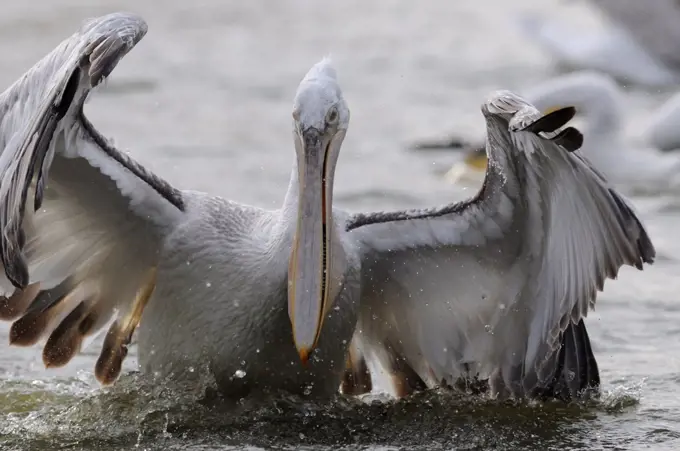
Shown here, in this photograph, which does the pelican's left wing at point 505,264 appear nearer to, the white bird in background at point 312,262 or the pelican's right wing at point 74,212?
the white bird in background at point 312,262

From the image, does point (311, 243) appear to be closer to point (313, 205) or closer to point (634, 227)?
point (313, 205)

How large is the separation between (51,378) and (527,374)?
2347mm

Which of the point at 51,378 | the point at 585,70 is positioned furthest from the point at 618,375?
the point at 585,70

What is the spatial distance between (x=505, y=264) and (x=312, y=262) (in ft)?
3.78

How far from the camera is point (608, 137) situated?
12.7m

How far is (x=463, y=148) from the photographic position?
12711 mm

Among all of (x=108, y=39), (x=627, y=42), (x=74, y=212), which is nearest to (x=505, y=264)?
(x=74, y=212)

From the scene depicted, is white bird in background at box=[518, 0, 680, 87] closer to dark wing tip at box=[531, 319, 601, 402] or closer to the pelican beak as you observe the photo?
dark wing tip at box=[531, 319, 601, 402]

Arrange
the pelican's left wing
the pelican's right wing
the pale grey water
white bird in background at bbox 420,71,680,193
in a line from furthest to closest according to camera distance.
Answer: white bird in background at bbox 420,71,680,193
the pale grey water
the pelican's left wing
the pelican's right wing

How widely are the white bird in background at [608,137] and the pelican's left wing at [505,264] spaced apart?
5.05 meters

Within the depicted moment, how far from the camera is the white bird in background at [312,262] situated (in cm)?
580

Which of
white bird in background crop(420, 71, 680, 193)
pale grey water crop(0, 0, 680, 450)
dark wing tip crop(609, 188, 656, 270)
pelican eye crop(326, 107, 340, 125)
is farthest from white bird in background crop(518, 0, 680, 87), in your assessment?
pelican eye crop(326, 107, 340, 125)

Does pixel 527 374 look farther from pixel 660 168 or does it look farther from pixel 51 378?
pixel 660 168

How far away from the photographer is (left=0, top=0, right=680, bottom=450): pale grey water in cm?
638
